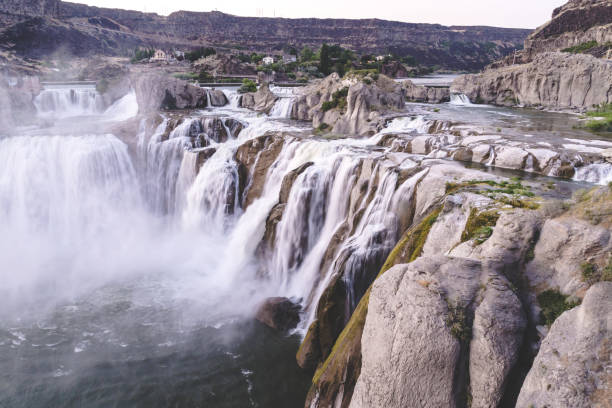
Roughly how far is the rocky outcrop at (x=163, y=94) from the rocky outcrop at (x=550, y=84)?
31.7 metres

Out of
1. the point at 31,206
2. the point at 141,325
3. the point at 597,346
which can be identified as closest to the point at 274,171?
the point at 141,325

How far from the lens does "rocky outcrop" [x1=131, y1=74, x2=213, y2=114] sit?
107 feet

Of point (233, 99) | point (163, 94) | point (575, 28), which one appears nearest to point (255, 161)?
point (163, 94)

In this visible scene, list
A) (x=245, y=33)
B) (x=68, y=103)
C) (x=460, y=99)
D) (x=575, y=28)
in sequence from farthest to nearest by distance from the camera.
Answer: (x=245, y=33) < (x=575, y=28) < (x=460, y=99) < (x=68, y=103)

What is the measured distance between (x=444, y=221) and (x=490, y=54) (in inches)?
7675

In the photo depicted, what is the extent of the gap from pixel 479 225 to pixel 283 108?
26.0 meters

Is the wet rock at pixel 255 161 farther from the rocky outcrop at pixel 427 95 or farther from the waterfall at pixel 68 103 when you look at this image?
the rocky outcrop at pixel 427 95

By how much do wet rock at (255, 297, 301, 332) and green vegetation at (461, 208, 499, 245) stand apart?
719 cm

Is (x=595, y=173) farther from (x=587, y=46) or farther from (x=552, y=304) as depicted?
(x=587, y=46)

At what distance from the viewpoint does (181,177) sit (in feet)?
74.2

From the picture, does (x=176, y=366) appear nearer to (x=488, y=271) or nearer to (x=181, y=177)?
(x=488, y=271)

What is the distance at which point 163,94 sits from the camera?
3325 cm

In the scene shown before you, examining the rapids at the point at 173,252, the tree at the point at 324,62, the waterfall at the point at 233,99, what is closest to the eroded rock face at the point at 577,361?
the rapids at the point at 173,252

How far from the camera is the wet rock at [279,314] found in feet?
42.8
